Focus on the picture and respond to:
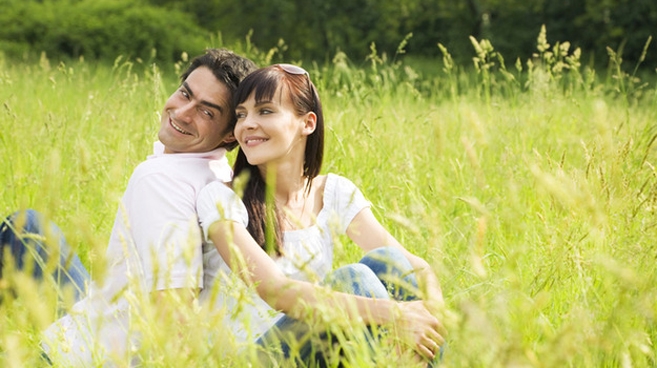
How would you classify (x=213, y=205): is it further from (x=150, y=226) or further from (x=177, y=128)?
(x=177, y=128)

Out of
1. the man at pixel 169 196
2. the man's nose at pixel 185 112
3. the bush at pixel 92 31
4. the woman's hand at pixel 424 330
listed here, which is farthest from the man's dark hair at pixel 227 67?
the bush at pixel 92 31

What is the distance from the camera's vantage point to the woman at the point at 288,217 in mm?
2109

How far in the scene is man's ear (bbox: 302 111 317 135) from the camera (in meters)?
2.63

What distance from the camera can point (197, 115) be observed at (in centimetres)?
263

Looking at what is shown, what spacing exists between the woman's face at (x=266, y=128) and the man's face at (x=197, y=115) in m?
0.13

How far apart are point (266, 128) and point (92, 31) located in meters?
15.1

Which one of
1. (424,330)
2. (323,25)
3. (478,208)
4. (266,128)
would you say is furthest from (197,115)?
(323,25)

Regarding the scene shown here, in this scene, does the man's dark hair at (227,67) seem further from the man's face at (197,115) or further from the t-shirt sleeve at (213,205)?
the t-shirt sleeve at (213,205)

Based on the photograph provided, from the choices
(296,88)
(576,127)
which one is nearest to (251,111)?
(296,88)

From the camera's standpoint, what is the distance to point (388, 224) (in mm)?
3234

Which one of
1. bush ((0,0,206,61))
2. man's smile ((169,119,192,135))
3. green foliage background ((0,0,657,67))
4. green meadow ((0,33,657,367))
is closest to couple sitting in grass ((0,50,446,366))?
man's smile ((169,119,192,135))

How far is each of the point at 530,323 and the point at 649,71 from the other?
14.4 metres

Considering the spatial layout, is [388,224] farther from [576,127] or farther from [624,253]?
[576,127]

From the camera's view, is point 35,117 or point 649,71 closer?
point 35,117
